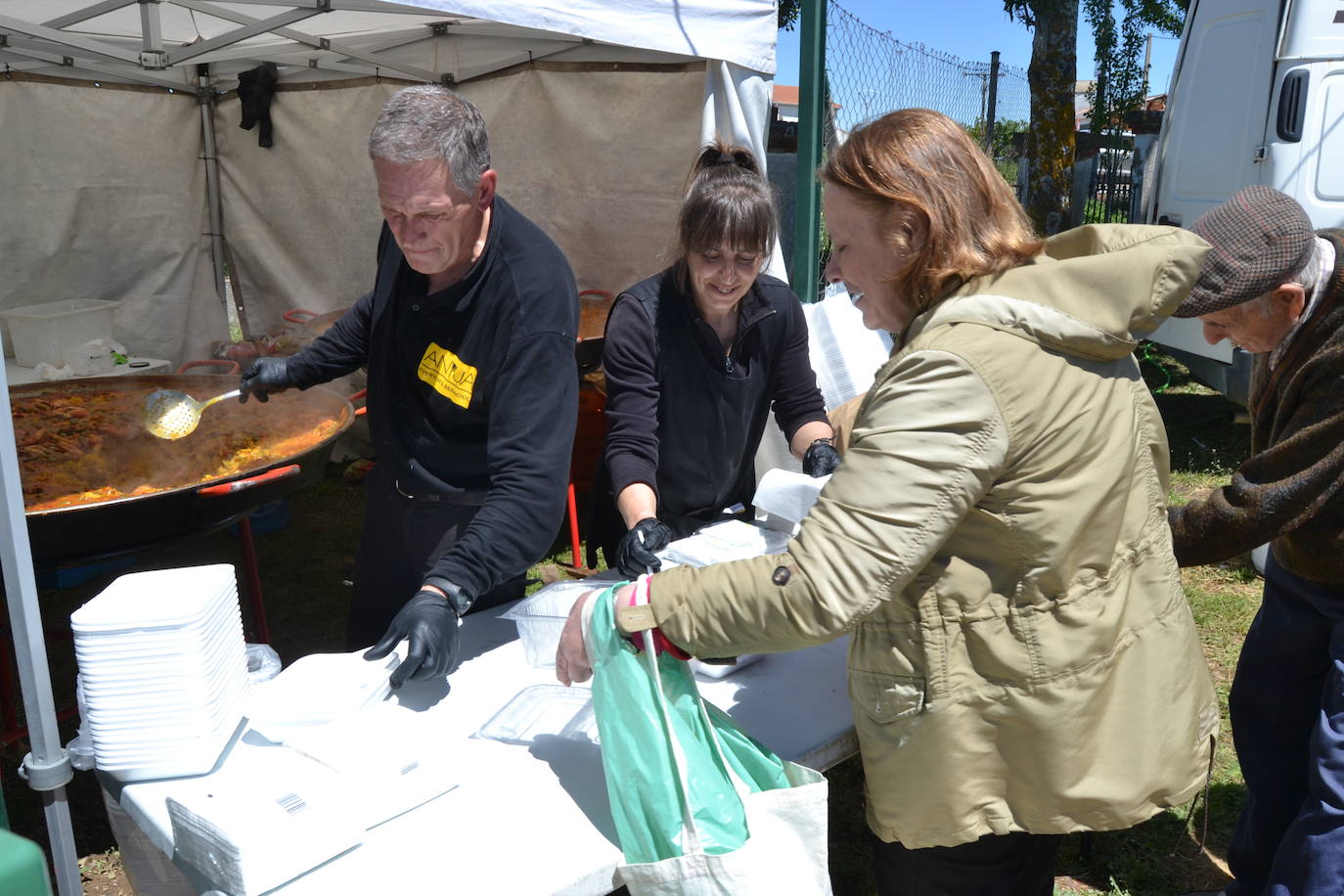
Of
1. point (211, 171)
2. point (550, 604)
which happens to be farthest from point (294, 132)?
point (550, 604)

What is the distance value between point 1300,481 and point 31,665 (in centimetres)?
217

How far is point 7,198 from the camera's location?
5.12 meters

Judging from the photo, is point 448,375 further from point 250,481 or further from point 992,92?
point 992,92

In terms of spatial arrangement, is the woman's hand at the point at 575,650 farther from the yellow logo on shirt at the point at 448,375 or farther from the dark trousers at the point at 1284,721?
the dark trousers at the point at 1284,721

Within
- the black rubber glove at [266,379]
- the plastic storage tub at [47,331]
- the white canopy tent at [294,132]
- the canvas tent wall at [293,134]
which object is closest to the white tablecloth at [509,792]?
the black rubber glove at [266,379]

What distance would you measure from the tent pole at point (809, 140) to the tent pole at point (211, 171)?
12.3ft

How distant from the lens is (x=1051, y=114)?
886cm

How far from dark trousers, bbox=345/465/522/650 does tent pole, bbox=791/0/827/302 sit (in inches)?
86.0

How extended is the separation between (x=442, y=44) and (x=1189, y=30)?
4.49m

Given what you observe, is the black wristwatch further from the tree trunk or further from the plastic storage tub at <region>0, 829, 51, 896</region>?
the tree trunk

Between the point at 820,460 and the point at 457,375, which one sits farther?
the point at 820,460

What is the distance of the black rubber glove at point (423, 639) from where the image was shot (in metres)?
1.61

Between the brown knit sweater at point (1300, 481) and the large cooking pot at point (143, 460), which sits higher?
the brown knit sweater at point (1300, 481)

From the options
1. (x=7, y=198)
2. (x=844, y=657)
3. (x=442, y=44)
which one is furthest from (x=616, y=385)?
(x=7, y=198)
